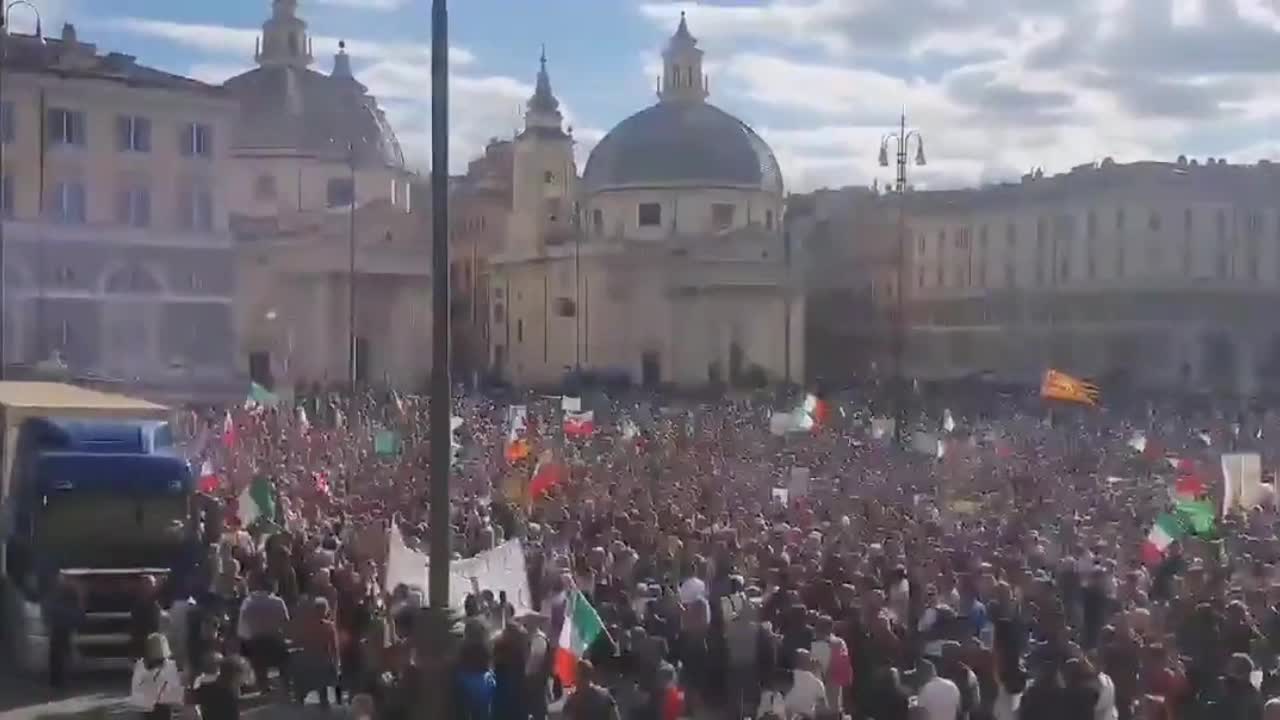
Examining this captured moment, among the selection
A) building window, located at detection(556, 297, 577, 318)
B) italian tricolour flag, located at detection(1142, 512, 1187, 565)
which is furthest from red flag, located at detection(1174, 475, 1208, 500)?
building window, located at detection(556, 297, 577, 318)

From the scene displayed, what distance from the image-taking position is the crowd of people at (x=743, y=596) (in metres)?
10.0

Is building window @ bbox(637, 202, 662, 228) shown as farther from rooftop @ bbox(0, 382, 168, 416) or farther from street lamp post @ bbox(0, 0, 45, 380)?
rooftop @ bbox(0, 382, 168, 416)

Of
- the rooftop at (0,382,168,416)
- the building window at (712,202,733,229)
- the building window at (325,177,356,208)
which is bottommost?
the rooftop at (0,382,168,416)

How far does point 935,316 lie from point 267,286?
33.7 m

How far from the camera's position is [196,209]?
46875 mm

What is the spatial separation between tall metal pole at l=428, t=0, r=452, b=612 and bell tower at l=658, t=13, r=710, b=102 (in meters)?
66.7

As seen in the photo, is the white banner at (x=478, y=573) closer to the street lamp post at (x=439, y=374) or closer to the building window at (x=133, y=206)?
the street lamp post at (x=439, y=374)

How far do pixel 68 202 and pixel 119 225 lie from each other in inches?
81.7

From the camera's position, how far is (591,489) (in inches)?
856

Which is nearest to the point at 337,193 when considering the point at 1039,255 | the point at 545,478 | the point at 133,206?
the point at 133,206

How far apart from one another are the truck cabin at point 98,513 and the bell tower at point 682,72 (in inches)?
2414

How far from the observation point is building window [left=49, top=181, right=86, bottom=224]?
4159 centimetres

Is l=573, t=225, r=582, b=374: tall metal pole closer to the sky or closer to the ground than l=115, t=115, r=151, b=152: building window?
closer to the ground

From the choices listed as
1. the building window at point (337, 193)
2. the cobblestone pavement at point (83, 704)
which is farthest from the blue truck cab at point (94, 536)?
the building window at point (337, 193)
